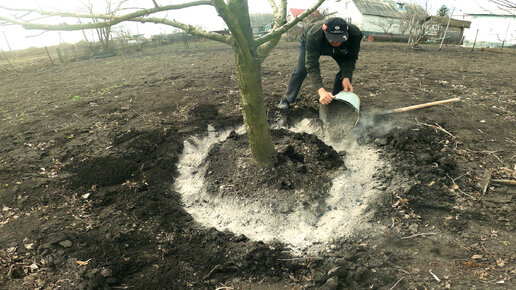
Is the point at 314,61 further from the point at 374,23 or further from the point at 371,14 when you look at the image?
the point at 371,14

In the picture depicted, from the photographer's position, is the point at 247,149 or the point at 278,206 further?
the point at 247,149

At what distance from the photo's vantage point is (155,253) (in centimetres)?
246

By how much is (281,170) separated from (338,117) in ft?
4.62

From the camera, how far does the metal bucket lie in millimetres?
4027

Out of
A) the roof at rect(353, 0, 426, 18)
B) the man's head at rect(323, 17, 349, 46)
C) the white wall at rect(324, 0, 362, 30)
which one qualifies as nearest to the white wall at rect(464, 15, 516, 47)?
the roof at rect(353, 0, 426, 18)

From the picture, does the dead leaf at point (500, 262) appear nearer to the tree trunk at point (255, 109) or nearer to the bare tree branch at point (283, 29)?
the tree trunk at point (255, 109)

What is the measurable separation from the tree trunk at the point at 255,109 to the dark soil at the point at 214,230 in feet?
0.85

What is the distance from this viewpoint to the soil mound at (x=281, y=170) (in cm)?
316

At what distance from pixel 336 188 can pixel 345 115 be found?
1.24 meters

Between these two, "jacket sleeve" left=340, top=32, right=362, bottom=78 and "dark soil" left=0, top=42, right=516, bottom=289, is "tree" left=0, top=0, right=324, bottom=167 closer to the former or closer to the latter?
"dark soil" left=0, top=42, right=516, bottom=289

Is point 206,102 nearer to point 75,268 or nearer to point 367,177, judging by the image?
point 367,177

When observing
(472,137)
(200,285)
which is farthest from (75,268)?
(472,137)

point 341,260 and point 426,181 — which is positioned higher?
point 426,181

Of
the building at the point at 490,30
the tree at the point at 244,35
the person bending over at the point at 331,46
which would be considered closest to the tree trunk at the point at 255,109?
the tree at the point at 244,35
